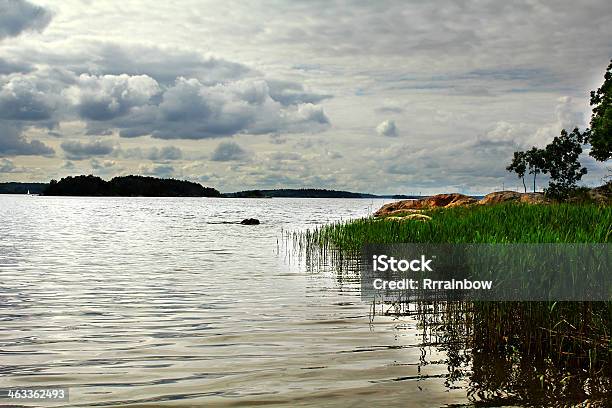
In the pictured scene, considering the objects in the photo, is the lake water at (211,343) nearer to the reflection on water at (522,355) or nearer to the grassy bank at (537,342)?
the reflection on water at (522,355)

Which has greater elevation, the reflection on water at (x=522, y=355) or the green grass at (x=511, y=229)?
the green grass at (x=511, y=229)

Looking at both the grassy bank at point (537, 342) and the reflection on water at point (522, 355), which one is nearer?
the reflection on water at point (522, 355)

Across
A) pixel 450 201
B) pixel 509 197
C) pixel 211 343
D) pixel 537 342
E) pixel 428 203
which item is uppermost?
pixel 509 197

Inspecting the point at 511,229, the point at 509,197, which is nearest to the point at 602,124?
the point at 509,197

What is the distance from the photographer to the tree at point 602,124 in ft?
122

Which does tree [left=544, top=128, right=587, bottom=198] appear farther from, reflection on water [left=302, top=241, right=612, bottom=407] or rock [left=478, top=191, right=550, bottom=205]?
reflection on water [left=302, top=241, right=612, bottom=407]

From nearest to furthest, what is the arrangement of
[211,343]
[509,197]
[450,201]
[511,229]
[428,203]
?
[211,343], [511,229], [509,197], [450,201], [428,203]

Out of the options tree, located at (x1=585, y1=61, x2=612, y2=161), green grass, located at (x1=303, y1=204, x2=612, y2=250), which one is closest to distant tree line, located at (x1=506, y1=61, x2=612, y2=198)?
tree, located at (x1=585, y1=61, x2=612, y2=161)

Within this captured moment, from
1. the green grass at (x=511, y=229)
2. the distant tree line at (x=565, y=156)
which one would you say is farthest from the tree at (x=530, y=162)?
the green grass at (x=511, y=229)

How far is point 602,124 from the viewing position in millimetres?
38000

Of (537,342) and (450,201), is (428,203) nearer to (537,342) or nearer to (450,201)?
(450,201)

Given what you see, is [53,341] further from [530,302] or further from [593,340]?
[593,340]

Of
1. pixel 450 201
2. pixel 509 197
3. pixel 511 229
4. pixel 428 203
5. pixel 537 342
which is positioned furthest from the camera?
pixel 428 203

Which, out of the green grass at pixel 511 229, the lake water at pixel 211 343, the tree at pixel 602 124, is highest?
the tree at pixel 602 124
